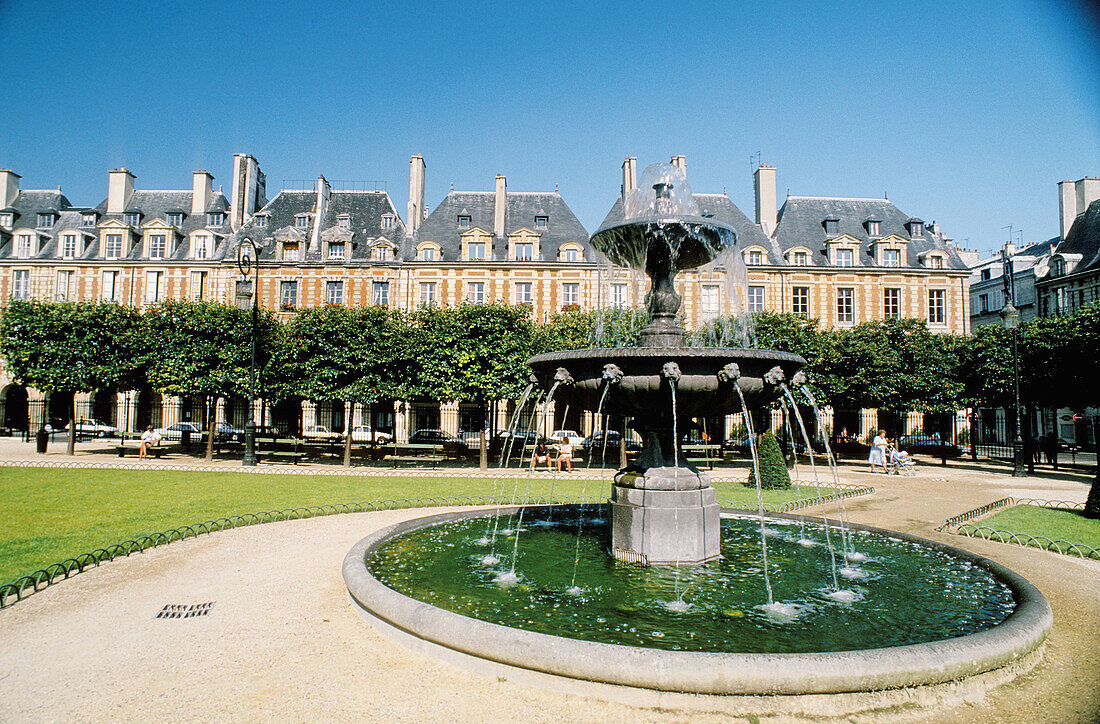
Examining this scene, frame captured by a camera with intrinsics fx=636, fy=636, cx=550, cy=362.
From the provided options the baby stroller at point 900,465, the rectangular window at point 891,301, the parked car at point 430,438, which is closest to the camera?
the baby stroller at point 900,465

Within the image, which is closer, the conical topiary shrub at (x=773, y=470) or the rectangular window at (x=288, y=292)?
the conical topiary shrub at (x=773, y=470)

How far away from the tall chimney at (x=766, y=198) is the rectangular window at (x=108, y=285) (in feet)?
133

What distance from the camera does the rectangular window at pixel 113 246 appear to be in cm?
4009

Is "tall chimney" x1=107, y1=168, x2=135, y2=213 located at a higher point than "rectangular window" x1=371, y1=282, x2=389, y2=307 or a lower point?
higher

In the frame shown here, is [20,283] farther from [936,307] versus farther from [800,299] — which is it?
[936,307]

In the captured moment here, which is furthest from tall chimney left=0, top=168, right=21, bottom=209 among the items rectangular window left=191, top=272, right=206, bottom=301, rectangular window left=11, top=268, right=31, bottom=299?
rectangular window left=191, top=272, right=206, bottom=301

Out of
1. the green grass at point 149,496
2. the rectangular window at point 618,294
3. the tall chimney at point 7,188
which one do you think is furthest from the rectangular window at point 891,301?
the tall chimney at point 7,188

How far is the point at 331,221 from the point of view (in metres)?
41.2

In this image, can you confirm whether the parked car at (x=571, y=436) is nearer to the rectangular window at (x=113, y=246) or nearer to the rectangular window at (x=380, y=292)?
the rectangular window at (x=380, y=292)

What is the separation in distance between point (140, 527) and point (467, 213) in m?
32.3

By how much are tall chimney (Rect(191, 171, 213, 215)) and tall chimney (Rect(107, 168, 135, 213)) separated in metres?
4.52

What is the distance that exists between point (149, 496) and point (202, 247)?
102ft

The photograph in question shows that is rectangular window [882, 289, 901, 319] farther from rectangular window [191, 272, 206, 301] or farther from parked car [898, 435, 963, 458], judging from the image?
rectangular window [191, 272, 206, 301]

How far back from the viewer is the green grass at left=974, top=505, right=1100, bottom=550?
32.7ft
